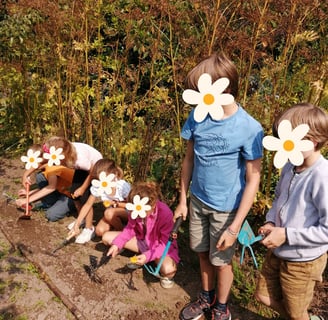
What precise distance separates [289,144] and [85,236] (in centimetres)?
192

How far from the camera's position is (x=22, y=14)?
3.26m

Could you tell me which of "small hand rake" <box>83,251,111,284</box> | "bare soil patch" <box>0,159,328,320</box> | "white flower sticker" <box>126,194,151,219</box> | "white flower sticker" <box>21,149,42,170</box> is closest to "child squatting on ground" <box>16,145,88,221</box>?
"white flower sticker" <box>21,149,42,170</box>

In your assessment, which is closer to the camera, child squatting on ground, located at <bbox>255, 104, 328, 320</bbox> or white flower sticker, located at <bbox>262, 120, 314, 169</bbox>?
white flower sticker, located at <bbox>262, 120, 314, 169</bbox>

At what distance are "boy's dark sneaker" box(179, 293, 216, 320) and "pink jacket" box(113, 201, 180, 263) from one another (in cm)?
33

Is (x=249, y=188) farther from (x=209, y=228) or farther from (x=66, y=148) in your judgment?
(x=66, y=148)

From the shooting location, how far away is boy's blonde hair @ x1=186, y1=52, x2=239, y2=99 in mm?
1597

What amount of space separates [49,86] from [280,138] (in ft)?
8.42

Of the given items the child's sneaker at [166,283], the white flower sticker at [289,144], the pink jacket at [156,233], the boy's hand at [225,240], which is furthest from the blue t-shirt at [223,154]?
the child's sneaker at [166,283]

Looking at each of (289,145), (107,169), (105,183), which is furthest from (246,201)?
(107,169)

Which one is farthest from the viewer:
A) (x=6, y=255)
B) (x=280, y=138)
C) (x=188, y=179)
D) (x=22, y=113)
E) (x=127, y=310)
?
(x=22, y=113)

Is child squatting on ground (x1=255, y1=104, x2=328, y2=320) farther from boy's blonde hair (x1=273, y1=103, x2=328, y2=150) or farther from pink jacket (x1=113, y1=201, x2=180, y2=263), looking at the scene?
pink jacket (x1=113, y1=201, x2=180, y2=263)

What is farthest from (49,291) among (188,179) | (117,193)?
(188,179)

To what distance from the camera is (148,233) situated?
7.97ft

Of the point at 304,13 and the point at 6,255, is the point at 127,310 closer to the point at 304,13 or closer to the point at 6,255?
the point at 6,255
